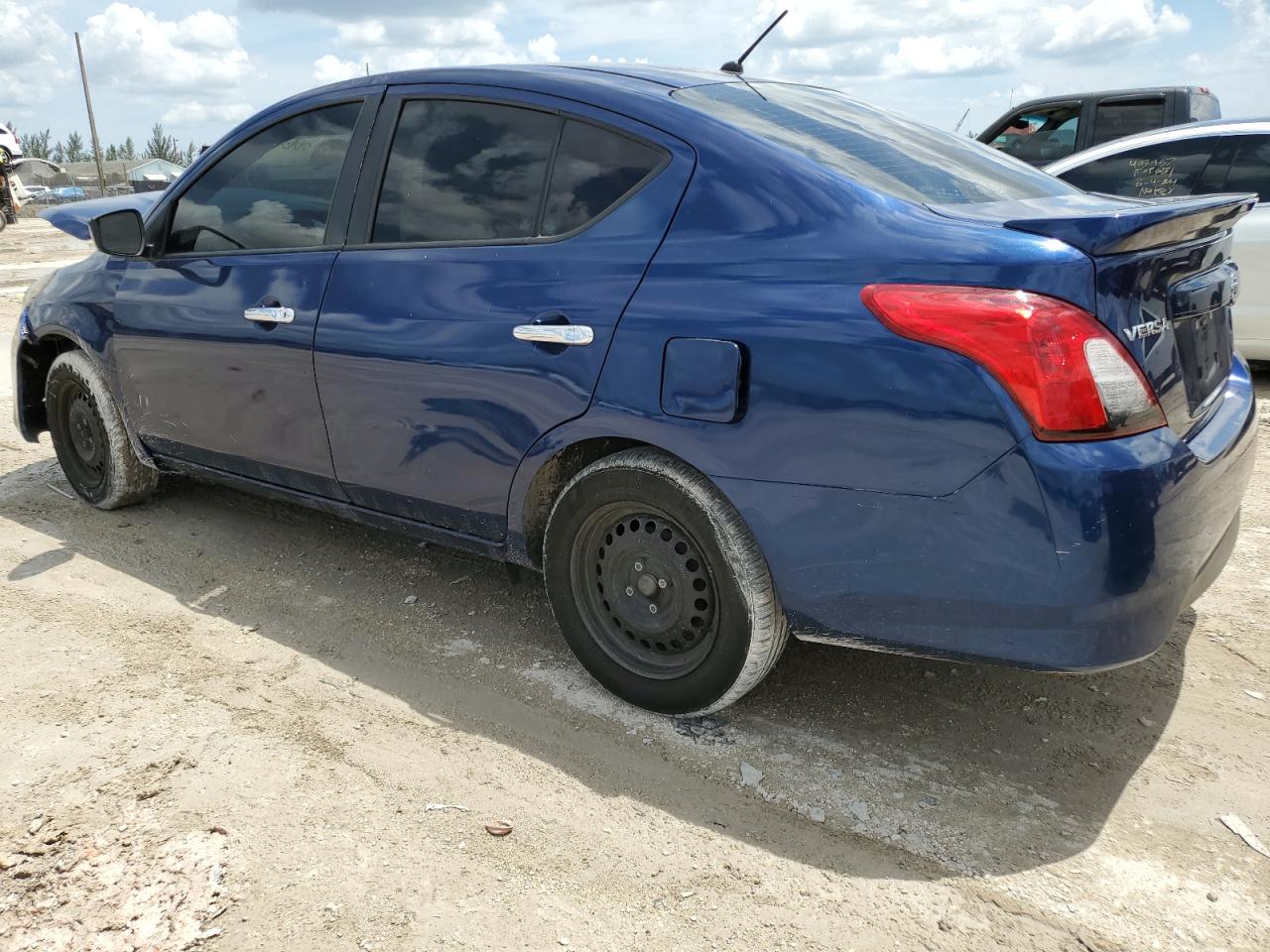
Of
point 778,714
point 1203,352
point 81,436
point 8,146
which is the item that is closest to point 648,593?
point 778,714

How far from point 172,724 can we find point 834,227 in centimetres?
223

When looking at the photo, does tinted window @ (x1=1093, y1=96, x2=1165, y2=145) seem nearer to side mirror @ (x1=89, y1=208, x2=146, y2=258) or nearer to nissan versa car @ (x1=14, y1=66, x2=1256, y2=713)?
nissan versa car @ (x1=14, y1=66, x2=1256, y2=713)

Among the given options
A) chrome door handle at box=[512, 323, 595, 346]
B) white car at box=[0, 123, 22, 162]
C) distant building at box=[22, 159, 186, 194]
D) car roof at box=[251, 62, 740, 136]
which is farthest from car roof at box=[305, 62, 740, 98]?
distant building at box=[22, 159, 186, 194]

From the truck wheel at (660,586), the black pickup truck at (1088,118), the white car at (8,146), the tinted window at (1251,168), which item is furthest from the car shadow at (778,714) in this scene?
the white car at (8,146)

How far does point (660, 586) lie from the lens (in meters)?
2.96

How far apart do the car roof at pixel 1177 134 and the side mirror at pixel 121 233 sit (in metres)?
5.15

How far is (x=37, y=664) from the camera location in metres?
3.46

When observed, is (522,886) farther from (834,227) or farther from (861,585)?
(834,227)

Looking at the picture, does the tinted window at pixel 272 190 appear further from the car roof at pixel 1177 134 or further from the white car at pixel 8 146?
the white car at pixel 8 146

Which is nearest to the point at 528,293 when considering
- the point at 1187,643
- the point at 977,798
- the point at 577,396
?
the point at 577,396

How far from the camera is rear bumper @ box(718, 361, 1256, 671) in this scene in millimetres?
2297

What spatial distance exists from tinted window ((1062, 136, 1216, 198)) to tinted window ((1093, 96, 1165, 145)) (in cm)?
233

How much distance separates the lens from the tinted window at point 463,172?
317 cm

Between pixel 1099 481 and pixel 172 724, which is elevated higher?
pixel 1099 481
